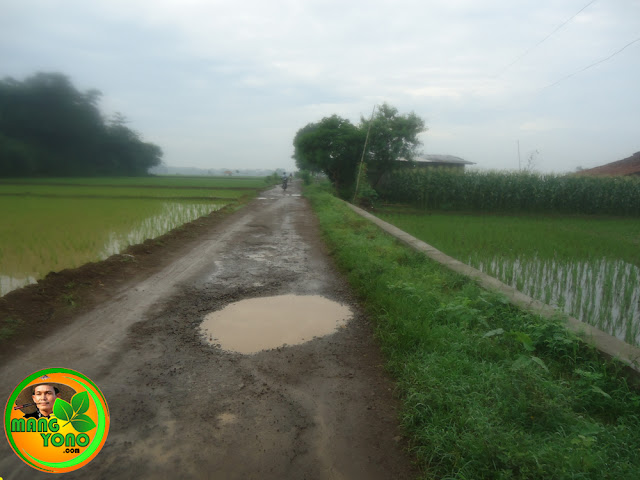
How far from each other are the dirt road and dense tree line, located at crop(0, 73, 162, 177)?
27.5m

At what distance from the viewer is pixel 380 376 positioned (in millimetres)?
3375

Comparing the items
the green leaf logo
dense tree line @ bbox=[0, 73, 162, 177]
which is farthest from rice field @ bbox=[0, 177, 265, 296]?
dense tree line @ bbox=[0, 73, 162, 177]

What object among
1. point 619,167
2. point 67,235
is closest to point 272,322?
point 67,235

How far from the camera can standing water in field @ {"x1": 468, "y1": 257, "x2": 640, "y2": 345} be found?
15.8ft

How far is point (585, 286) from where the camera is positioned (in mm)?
6348

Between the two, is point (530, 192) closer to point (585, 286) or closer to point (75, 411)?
point (585, 286)

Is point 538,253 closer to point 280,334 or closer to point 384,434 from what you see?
point 280,334

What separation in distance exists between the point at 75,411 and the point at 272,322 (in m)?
2.60

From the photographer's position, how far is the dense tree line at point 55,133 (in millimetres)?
27203

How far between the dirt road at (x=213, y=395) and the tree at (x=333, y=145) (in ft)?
69.2

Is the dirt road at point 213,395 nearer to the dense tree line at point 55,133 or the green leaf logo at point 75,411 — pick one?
the green leaf logo at point 75,411

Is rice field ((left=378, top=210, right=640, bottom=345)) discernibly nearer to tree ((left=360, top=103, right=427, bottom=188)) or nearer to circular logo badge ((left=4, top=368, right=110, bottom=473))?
circular logo badge ((left=4, top=368, right=110, bottom=473))

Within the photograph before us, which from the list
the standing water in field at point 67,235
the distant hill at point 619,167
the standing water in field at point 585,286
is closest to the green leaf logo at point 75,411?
the standing water in field at point 67,235

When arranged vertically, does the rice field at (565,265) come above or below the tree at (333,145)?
below
